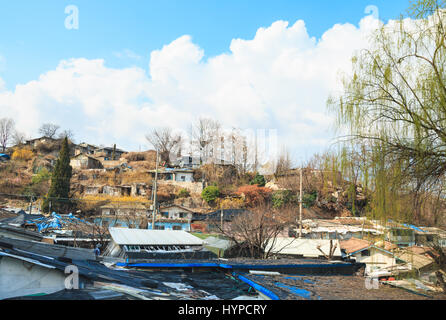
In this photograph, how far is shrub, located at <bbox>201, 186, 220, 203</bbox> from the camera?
38000 mm

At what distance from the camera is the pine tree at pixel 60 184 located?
35.1 meters

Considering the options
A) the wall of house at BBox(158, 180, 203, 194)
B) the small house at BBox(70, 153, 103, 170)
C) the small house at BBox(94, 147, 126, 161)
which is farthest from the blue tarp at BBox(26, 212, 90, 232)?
the small house at BBox(94, 147, 126, 161)

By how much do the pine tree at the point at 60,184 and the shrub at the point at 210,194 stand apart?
15942 mm

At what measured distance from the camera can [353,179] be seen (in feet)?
20.6

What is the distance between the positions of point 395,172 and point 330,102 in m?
1.89

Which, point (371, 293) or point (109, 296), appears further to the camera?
point (371, 293)

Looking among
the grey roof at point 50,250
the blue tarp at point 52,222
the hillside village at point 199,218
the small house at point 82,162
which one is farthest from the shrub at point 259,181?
the grey roof at point 50,250

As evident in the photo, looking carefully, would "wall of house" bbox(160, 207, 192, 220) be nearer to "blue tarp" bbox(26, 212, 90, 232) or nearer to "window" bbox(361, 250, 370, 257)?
"blue tarp" bbox(26, 212, 90, 232)

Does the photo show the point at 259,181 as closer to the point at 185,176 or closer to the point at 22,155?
the point at 185,176

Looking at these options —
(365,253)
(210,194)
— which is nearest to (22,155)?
(210,194)

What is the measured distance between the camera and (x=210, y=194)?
3803 cm
